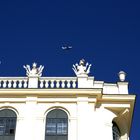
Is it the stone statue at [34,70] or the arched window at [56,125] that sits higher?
the stone statue at [34,70]

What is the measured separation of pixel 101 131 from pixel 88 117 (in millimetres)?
954

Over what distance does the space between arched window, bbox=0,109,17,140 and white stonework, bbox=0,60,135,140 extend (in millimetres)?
238

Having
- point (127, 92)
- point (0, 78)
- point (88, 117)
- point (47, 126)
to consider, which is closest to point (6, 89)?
point (0, 78)

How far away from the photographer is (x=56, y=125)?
966 inches

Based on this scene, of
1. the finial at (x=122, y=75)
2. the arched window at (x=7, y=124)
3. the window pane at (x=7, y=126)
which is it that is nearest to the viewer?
the arched window at (x=7, y=124)

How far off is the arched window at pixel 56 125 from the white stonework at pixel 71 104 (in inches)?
7.6

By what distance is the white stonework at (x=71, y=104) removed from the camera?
79.2 ft

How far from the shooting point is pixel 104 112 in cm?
2531

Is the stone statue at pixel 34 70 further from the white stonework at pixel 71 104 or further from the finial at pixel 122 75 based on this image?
the finial at pixel 122 75

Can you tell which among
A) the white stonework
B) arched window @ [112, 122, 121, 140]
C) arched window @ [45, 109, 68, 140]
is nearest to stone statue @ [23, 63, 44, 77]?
the white stonework

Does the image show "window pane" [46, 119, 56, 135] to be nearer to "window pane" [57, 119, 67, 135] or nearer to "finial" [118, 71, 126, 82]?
"window pane" [57, 119, 67, 135]

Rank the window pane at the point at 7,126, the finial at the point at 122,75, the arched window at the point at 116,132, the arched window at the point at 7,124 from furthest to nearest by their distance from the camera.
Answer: the finial at the point at 122,75 → the arched window at the point at 116,132 → the window pane at the point at 7,126 → the arched window at the point at 7,124

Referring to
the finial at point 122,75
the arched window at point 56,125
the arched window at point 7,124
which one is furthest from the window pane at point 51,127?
the finial at point 122,75

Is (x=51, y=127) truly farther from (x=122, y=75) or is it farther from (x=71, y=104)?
(x=122, y=75)
